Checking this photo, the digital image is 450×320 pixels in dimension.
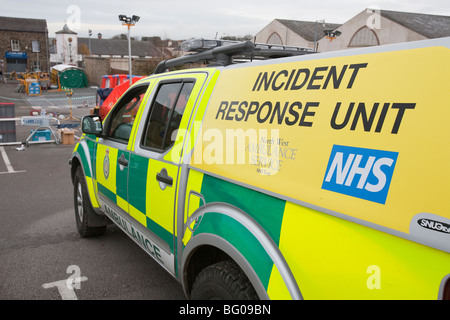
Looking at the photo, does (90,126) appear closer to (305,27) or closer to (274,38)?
(305,27)

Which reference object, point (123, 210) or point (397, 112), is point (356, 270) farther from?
point (123, 210)

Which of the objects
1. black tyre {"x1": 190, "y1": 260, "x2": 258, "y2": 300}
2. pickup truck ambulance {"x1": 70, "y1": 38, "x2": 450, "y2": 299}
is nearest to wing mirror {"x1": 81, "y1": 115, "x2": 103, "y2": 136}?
pickup truck ambulance {"x1": 70, "y1": 38, "x2": 450, "y2": 299}

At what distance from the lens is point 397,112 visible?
47.5 inches

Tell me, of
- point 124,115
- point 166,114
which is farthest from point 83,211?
point 166,114

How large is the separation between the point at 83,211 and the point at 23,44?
67210 mm

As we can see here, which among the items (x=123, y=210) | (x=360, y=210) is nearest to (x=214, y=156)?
(x=360, y=210)

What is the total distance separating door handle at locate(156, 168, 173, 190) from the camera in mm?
2279

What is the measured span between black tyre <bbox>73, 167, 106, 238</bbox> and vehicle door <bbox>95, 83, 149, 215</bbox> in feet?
1.57

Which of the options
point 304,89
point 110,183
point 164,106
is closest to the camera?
point 304,89

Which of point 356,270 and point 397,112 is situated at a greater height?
point 397,112

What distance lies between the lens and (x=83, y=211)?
Answer: 4125 millimetres

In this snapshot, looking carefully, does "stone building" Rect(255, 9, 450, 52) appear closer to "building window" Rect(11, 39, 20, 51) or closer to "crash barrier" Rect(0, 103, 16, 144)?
"crash barrier" Rect(0, 103, 16, 144)

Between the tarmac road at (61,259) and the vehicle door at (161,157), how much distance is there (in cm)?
80
